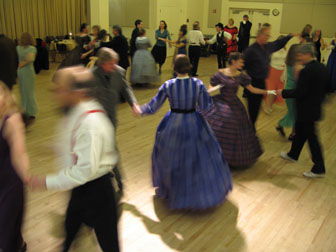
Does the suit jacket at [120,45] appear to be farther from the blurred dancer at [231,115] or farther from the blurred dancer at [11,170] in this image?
the blurred dancer at [11,170]

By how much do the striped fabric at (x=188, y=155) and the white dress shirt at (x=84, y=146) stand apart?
130 centimetres

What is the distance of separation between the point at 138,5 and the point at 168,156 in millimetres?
10436

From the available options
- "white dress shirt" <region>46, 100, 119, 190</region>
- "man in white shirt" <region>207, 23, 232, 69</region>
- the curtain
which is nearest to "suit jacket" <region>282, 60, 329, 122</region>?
"white dress shirt" <region>46, 100, 119, 190</region>

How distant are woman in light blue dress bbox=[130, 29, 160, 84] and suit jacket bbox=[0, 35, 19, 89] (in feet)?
11.3

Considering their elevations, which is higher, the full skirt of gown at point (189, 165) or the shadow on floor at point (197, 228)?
the full skirt of gown at point (189, 165)

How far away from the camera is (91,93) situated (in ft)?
5.66

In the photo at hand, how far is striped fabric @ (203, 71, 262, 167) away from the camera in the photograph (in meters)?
3.67

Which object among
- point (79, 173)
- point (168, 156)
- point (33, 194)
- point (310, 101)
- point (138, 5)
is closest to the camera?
point (79, 173)

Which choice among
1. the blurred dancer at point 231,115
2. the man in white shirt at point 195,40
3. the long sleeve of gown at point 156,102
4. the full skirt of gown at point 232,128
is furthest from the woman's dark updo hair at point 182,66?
the man in white shirt at point 195,40

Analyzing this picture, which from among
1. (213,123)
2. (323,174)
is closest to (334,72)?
(323,174)

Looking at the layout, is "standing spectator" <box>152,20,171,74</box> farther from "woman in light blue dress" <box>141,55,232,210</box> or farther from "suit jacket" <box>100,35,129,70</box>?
"woman in light blue dress" <box>141,55,232,210</box>

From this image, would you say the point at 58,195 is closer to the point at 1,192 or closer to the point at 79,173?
the point at 1,192

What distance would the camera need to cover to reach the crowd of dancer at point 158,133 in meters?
1.68

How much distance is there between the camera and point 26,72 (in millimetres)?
5035
